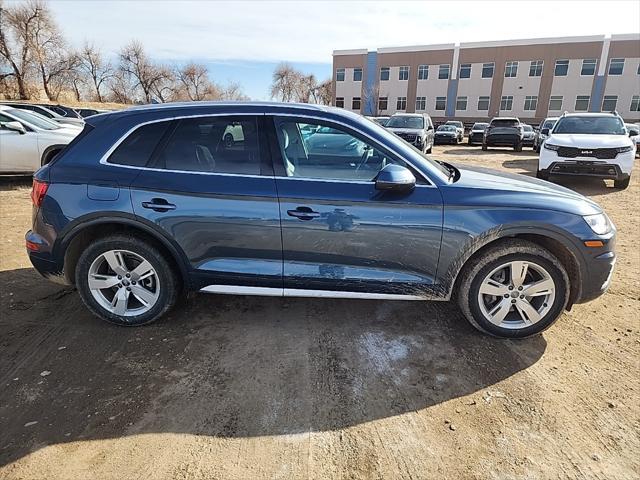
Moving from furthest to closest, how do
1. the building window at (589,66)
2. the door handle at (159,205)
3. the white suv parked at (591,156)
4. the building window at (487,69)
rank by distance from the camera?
the building window at (487,69)
the building window at (589,66)
the white suv parked at (591,156)
the door handle at (159,205)

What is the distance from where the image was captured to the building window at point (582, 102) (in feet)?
171

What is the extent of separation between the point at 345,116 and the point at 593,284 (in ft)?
7.63

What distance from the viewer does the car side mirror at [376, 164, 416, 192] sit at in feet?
9.99

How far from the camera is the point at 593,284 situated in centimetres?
327

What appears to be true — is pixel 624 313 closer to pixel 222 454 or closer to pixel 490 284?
pixel 490 284

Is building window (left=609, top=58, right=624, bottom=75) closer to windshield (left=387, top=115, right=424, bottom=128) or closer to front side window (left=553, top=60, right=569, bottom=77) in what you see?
front side window (left=553, top=60, right=569, bottom=77)

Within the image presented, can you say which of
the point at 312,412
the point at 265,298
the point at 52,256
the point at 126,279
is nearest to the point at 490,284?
the point at 312,412

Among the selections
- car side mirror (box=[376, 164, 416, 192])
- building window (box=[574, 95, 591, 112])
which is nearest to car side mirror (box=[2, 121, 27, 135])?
car side mirror (box=[376, 164, 416, 192])

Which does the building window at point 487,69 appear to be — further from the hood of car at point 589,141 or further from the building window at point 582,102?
the hood of car at point 589,141

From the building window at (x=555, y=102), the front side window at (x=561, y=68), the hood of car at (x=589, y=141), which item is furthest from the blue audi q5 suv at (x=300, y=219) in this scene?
the front side window at (x=561, y=68)

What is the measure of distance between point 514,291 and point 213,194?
2462 mm

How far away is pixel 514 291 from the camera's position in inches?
131

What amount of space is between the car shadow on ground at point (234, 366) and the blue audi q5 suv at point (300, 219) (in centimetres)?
35

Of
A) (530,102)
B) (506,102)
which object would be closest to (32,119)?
(506,102)
